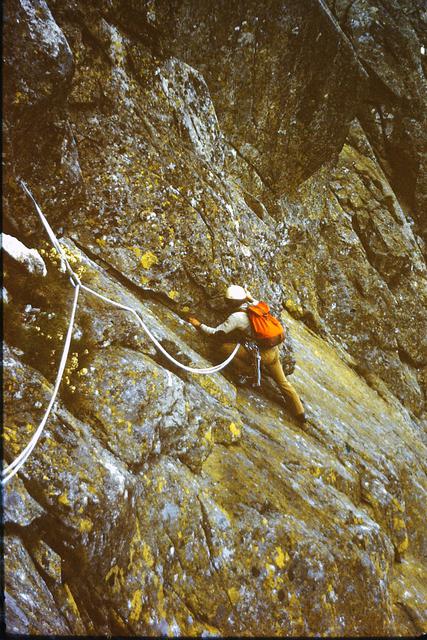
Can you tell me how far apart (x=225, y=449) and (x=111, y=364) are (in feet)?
8.15

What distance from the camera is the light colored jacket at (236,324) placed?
332 inches

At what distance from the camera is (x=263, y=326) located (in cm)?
861

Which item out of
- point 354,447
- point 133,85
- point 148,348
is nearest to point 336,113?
point 133,85

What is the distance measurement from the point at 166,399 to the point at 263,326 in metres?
2.95

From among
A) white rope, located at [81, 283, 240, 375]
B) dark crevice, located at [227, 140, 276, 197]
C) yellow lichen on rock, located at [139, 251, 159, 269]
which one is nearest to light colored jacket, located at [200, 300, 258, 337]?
white rope, located at [81, 283, 240, 375]

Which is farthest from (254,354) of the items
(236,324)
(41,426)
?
(41,426)

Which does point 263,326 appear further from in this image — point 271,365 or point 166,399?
→ point 166,399

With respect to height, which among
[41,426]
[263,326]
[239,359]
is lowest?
[41,426]

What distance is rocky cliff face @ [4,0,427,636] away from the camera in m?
4.84

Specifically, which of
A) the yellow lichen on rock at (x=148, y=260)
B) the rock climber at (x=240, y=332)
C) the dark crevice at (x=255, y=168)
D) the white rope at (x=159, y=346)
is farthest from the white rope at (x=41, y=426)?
the dark crevice at (x=255, y=168)

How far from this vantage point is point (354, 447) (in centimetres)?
1025

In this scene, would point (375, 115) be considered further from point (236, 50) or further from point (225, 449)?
point (225, 449)

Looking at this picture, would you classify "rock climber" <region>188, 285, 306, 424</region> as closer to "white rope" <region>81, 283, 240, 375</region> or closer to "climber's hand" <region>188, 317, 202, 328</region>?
"climber's hand" <region>188, 317, 202, 328</region>

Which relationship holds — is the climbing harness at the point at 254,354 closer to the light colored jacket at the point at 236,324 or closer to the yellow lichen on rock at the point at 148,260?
the light colored jacket at the point at 236,324
